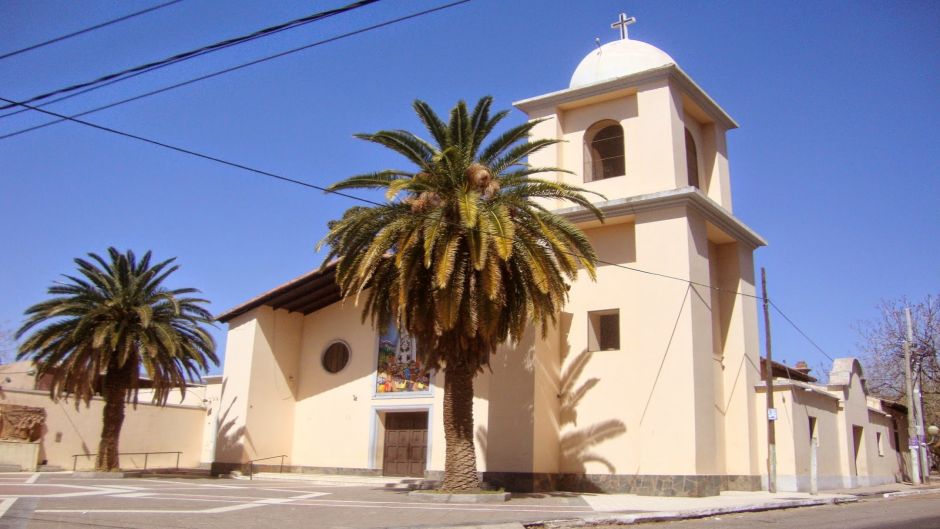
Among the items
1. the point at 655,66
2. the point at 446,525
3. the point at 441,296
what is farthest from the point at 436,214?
the point at 655,66

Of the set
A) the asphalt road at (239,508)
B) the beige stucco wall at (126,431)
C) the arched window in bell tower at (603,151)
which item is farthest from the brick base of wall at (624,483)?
the beige stucco wall at (126,431)

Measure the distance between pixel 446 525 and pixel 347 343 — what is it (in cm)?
1747

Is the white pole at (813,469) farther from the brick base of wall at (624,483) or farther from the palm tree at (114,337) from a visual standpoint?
the palm tree at (114,337)

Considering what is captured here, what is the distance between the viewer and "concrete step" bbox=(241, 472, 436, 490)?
22492 mm

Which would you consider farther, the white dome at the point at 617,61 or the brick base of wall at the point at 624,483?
the white dome at the point at 617,61

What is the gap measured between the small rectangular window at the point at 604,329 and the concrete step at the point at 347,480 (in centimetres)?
659

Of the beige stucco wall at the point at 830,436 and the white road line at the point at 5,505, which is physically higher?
the beige stucco wall at the point at 830,436

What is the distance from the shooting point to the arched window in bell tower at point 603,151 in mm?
24570

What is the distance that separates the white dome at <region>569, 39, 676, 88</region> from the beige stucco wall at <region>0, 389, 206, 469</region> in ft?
72.1

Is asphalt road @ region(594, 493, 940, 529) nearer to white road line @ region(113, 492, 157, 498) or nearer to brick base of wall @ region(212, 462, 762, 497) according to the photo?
brick base of wall @ region(212, 462, 762, 497)

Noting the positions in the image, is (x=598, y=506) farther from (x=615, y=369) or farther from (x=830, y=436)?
(x=830, y=436)

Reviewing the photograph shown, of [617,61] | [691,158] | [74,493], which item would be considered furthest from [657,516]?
[617,61]

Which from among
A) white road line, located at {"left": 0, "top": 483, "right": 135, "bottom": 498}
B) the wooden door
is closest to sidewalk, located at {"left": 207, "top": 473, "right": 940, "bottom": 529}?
the wooden door

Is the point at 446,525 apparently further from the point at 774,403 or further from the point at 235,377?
the point at 235,377
